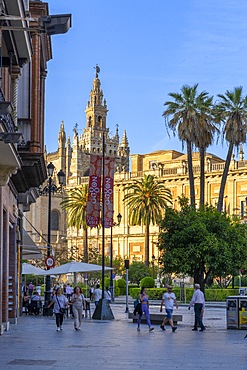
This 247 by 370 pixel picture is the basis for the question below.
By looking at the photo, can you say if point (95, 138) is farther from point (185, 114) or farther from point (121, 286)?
point (185, 114)

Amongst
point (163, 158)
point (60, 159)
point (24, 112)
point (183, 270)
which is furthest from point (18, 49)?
point (60, 159)

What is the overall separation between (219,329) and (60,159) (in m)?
110

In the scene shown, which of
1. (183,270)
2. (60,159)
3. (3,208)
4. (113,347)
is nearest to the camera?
(113,347)

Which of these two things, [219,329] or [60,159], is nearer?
[219,329]

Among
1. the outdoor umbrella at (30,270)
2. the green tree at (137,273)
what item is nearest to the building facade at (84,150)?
the green tree at (137,273)

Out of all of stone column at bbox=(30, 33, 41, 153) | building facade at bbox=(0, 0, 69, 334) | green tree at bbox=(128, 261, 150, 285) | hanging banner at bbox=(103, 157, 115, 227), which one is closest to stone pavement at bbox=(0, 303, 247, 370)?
building facade at bbox=(0, 0, 69, 334)

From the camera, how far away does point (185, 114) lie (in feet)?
168

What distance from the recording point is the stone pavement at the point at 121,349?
1349 centimetres

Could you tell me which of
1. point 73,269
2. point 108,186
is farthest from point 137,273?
point 108,186

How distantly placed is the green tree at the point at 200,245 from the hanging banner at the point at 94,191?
1304cm

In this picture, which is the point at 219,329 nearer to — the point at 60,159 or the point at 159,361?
the point at 159,361

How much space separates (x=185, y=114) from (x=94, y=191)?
20509 millimetres

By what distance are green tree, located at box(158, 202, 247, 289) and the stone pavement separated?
19491 millimetres

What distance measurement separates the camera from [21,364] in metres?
13.3
